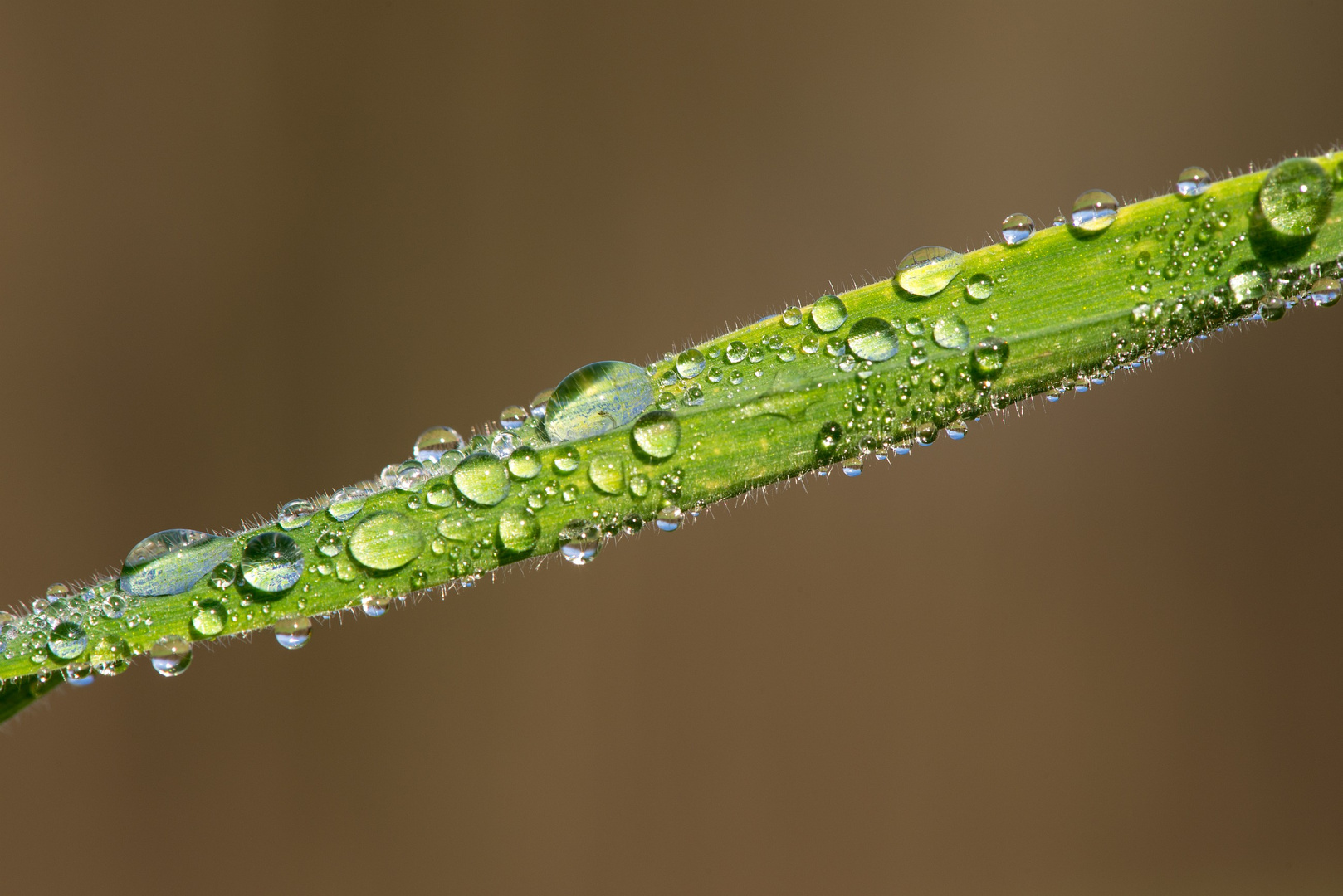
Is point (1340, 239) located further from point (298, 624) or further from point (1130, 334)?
point (298, 624)

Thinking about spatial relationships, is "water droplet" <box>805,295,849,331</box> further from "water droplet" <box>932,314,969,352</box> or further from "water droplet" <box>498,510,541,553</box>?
"water droplet" <box>498,510,541,553</box>

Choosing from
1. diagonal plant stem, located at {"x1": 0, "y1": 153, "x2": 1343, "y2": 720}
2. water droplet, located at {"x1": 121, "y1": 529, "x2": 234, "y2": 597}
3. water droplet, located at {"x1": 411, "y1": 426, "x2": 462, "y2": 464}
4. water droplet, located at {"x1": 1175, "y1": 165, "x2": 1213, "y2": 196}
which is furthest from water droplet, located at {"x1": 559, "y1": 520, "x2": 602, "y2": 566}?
water droplet, located at {"x1": 1175, "y1": 165, "x2": 1213, "y2": 196}

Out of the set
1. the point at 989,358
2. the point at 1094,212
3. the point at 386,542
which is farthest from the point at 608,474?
the point at 1094,212

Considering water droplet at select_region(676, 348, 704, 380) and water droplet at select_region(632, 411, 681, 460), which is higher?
water droplet at select_region(676, 348, 704, 380)

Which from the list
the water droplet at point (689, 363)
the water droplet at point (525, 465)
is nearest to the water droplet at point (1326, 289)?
the water droplet at point (689, 363)

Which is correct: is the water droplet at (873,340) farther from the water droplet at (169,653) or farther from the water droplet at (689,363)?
the water droplet at (169,653)

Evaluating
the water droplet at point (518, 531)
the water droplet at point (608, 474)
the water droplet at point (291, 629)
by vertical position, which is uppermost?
the water droplet at point (608, 474)
